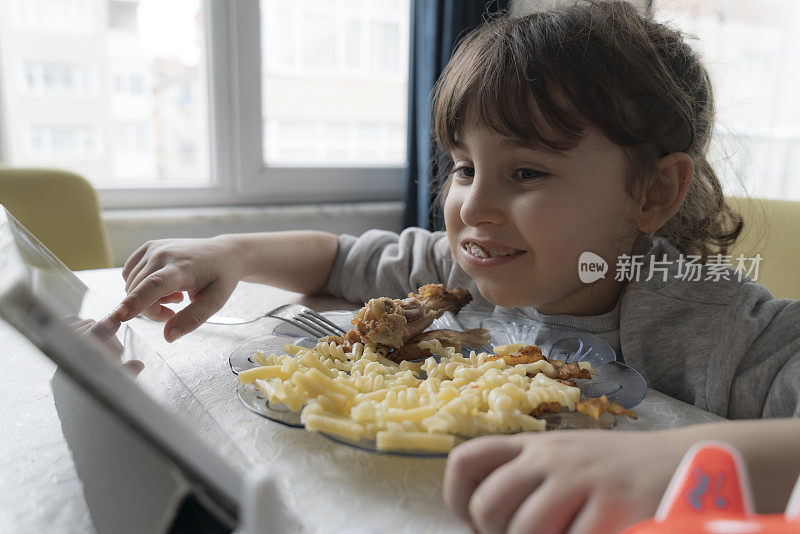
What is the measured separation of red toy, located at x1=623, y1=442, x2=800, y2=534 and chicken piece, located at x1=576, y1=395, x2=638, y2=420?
8.2 inches

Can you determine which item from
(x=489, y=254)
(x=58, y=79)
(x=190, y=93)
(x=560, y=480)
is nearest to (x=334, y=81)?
(x=190, y=93)

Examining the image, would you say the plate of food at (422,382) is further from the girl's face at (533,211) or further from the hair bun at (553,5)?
the hair bun at (553,5)

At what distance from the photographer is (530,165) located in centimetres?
71

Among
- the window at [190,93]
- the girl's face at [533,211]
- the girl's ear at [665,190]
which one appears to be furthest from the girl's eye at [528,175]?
the window at [190,93]

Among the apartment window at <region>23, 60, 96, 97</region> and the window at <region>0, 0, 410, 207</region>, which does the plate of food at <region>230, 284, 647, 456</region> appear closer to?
the window at <region>0, 0, 410, 207</region>

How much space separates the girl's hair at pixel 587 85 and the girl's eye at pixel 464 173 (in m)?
0.04

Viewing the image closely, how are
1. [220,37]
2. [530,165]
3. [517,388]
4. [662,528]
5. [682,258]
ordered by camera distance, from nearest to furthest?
[662,528], [517,388], [530,165], [682,258], [220,37]

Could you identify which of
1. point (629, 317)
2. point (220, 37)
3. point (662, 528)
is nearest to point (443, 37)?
point (220, 37)

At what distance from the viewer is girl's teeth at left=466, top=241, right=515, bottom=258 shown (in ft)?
2.47

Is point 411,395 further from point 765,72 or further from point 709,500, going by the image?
point 765,72

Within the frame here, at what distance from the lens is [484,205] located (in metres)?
0.70

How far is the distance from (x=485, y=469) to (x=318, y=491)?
106mm

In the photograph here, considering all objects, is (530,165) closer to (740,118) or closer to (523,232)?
(523,232)

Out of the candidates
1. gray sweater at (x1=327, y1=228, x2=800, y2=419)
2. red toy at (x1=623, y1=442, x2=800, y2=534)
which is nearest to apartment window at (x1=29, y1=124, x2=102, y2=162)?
gray sweater at (x1=327, y1=228, x2=800, y2=419)
